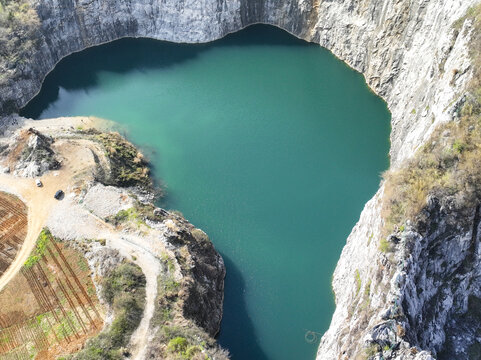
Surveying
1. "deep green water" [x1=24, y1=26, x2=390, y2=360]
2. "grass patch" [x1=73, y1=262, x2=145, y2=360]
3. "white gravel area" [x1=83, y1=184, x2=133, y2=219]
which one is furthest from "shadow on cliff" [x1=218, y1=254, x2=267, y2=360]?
"white gravel area" [x1=83, y1=184, x2=133, y2=219]

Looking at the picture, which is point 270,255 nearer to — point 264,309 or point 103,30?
point 264,309

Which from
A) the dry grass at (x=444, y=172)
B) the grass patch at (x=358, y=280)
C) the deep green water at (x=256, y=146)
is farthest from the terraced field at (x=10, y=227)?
the dry grass at (x=444, y=172)

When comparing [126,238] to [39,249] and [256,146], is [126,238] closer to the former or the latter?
[39,249]

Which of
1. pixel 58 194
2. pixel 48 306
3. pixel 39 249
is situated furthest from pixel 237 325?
pixel 58 194

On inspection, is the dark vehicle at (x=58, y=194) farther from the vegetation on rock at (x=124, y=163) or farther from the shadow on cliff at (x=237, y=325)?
the shadow on cliff at (x=237, y=325)

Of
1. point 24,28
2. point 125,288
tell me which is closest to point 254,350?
point 125,288

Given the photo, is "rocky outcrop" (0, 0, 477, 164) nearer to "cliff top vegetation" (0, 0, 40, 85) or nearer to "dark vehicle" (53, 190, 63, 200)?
"cliff top vegetation" (0, 0, 40, 85)
